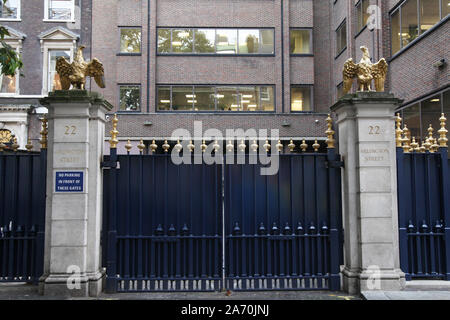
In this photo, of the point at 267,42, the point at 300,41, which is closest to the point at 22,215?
the point at 267,42

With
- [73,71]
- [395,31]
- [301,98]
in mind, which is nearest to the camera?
[73,71]

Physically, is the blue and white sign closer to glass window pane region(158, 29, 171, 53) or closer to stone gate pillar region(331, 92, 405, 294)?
stone gate pillar region(331, 92, 405, 294)

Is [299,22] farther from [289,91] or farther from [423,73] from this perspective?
[423,73]

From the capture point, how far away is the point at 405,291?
7359 millimetres

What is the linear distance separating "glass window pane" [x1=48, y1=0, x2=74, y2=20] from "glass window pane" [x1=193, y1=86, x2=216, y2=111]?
10003 millimetres

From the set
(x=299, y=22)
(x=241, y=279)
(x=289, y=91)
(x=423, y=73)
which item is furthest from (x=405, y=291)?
(x=299, y=22)

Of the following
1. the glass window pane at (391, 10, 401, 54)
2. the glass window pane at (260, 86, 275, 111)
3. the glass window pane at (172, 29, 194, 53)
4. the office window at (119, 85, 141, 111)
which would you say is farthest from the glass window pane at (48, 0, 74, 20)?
the glass window pane at (391, 10, 401, 54)

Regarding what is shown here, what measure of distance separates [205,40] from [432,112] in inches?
657

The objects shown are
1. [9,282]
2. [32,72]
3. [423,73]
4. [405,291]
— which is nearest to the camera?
[405,291]

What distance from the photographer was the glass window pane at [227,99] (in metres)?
28.1

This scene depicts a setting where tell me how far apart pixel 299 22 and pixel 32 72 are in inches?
715

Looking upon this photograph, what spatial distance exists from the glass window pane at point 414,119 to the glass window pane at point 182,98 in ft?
47.3

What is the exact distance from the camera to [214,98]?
28141 millimetres

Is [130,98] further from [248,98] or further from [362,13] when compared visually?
[362,13]
